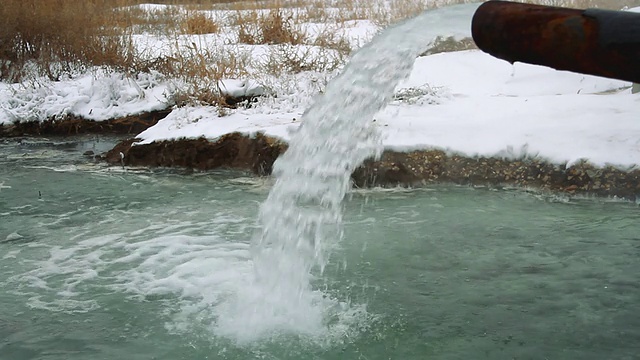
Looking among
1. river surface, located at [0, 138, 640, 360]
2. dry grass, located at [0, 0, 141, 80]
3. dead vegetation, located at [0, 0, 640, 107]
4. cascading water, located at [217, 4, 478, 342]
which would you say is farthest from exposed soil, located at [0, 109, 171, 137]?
cascading water, located at [217, 4, 478, 342]

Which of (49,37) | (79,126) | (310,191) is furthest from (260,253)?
(49,37)

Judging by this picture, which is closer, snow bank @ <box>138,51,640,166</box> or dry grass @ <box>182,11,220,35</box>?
snow bank @ <box>138,51,640,166</box>

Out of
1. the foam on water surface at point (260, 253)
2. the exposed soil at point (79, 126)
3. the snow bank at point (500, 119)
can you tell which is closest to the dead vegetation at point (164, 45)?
the exposed soil at point (79, 126)

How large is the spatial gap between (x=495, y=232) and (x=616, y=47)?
3.15 meters

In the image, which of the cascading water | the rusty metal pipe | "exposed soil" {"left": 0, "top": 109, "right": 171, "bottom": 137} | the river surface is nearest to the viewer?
the rusty metal pipe

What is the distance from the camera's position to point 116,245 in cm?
474

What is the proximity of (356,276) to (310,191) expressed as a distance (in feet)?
3.77

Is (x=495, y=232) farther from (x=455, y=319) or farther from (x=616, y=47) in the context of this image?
(x=616, y=47)

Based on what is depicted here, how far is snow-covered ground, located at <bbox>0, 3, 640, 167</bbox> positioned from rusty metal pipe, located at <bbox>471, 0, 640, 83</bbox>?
3.89 m

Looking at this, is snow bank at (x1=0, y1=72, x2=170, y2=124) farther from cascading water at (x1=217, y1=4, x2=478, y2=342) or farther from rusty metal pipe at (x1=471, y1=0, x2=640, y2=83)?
rusty metal pipe at (x1=471, y1=0, x2=640, y2=83)

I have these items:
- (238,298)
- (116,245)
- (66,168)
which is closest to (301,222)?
(238,298)

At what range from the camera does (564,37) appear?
1.73m

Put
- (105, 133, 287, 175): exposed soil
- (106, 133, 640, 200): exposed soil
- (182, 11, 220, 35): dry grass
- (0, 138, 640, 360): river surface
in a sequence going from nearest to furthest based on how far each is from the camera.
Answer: (0, 138, 640, 360): river surface
(106, 133, 640, 200): exposed soil
(105, 133, 287, 175): exposed soil
(182, 11, 220, 35): dry grass

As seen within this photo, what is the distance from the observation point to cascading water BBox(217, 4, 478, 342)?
11.3 feet
